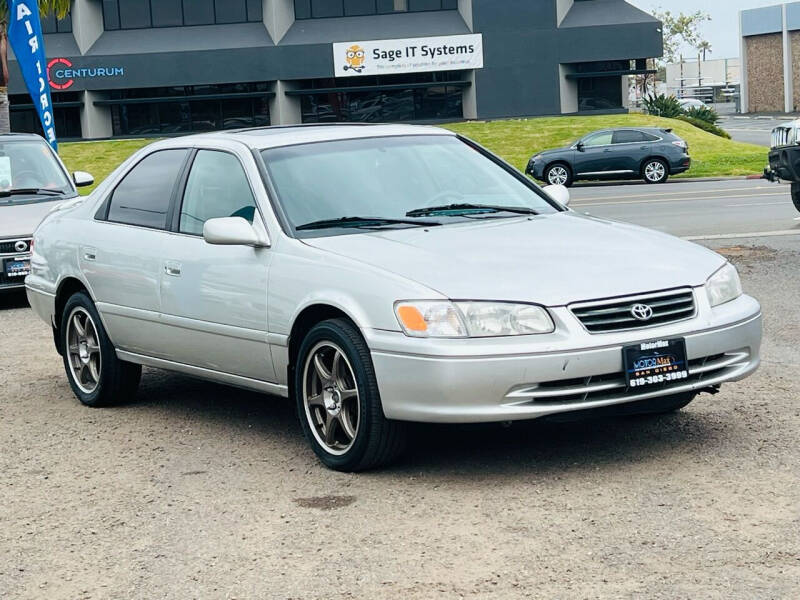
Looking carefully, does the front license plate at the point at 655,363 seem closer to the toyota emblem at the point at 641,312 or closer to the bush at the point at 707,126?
the toyota emblem at the point at 641,312

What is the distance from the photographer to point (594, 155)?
108 feet

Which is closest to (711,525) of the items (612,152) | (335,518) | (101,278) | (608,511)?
(608,511)

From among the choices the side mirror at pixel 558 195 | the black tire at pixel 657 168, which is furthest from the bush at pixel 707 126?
the side mirror at pixel 558 195

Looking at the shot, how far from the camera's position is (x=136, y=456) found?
6660 mm

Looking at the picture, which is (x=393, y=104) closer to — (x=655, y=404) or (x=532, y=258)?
(x=532, y=258)

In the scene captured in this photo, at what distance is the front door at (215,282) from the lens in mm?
6469

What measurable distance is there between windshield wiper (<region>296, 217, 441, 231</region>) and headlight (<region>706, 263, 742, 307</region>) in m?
1.37

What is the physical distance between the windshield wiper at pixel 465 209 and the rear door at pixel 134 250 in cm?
150

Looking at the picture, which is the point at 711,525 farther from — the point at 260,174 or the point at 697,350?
the point at 260,174

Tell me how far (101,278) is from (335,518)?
9.86 feet

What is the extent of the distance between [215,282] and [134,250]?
3.02 ft

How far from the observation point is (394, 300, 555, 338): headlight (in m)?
5.51

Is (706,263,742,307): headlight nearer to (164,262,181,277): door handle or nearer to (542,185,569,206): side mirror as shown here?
(542,185,569,206): side mirror

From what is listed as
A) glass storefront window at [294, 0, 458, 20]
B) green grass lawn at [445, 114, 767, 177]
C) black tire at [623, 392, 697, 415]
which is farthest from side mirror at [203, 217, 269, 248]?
glass storefront window at [294, 0, 458, 20]
